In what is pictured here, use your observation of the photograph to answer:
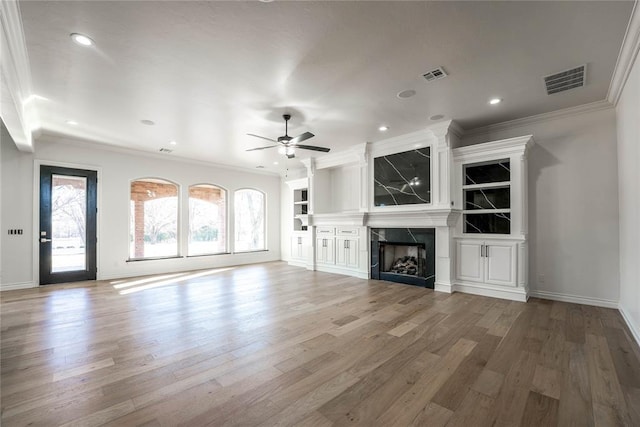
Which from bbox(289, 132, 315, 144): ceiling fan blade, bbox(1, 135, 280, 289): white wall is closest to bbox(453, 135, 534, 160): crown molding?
bbox(289, 132, 315, 144): ceiling fan blade

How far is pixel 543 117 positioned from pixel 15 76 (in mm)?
7072

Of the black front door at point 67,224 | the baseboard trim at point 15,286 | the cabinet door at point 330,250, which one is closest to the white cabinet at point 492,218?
the cabinet door at point 330,250

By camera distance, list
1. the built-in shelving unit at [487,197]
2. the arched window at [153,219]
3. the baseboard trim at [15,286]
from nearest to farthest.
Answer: the built-in shelving unit at [487,197] → the baseboard trim at [15,286] → the arched window at [153,219]

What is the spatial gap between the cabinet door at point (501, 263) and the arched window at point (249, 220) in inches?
257

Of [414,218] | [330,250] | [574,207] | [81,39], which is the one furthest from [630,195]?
[81,39]

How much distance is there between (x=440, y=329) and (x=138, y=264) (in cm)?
664

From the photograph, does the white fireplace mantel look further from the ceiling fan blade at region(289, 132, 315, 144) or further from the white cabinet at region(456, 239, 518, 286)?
the ceiling fan blade at region(289, 132, 315, 144)

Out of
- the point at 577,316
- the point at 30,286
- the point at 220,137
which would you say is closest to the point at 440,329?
the point at 577,316

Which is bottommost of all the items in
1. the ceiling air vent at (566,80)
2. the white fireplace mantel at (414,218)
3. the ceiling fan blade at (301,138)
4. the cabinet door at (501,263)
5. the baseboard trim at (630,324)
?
the baseboard trim at (630,324)

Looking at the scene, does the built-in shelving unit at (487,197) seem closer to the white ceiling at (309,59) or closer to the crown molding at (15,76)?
the white ceiling at (309,59)

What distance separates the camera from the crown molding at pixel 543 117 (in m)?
4.07

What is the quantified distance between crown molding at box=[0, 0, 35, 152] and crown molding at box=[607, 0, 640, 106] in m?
5.08

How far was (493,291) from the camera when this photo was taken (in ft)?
A: 15.0

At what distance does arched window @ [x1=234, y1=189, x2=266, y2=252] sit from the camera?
861cm
